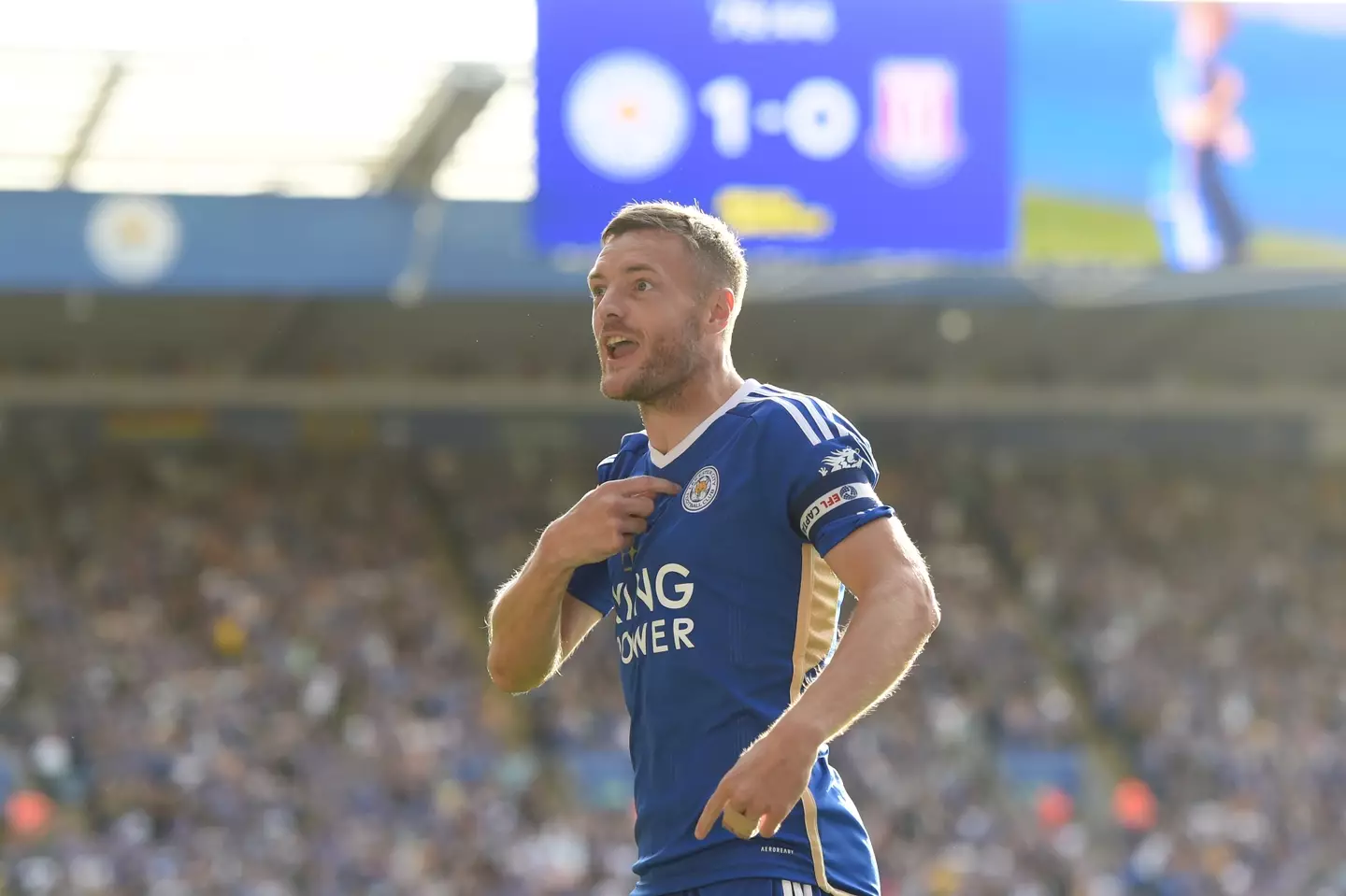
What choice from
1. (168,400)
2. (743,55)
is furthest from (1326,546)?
(168,400)

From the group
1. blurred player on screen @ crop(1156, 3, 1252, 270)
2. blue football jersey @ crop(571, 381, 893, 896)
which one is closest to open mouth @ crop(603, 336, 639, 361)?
blue football jersey @ crop(571, 381, 893, 896)

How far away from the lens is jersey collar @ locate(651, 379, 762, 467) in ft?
10.9

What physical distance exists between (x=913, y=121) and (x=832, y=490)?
43.2ft

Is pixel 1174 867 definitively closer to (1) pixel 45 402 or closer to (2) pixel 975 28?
(2) pixel 975 28

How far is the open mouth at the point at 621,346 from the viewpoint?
3.24 meters

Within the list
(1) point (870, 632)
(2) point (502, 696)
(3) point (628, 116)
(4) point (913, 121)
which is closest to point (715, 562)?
(1) point (870, 632)

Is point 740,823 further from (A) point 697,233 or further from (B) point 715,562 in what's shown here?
(A) point 697,233

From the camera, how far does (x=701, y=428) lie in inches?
131

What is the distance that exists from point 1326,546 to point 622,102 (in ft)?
45.6

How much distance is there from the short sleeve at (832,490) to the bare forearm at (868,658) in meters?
0.13

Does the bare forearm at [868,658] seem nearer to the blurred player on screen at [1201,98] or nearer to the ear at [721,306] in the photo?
the ear at [721,306]

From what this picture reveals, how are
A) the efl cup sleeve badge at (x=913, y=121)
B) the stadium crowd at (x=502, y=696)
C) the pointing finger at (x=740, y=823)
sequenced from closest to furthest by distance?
the pointing finger at (x=740, y=823), the efl cup sleeve badge at (x=913, y=121), the stadium crowd at (x=502, y=696)

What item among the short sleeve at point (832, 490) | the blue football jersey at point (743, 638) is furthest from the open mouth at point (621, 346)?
the short sleeve at point (832, 490)

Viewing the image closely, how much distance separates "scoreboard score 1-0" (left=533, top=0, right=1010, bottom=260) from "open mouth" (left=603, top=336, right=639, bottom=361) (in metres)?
12.2
